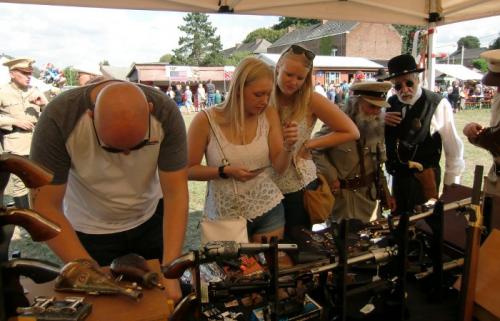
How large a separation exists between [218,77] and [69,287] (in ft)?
109

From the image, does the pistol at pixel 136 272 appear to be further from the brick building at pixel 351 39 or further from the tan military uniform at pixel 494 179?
the brick building at pixel 351 39

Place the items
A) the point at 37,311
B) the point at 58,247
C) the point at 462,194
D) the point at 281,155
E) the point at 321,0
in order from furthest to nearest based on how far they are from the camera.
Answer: the point at 321,0 → the point at 281,155 → the point at 462,194 → the point at 58,247 → the point at 37,311

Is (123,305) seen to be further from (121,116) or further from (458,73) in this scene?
(458,73)

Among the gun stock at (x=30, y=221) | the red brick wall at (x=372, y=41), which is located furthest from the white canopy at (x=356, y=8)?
the red brick wall at (x=372, y=41)

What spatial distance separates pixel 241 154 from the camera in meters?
1.76

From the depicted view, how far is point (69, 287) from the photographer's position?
862 millimetres

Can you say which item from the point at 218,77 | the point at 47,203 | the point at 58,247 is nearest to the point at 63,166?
the point at 47,203

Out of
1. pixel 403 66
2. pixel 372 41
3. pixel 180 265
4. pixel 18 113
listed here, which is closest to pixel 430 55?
pixel 403 66

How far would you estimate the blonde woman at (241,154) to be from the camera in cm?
173

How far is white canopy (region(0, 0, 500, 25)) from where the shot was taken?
9.21 feet

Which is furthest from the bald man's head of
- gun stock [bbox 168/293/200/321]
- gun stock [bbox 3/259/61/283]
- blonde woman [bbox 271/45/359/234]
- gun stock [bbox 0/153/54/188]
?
blonde woman [bbox 271/45/359/234]

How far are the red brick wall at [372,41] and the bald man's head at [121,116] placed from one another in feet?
135

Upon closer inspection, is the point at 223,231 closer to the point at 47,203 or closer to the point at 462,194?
the point at 47,203

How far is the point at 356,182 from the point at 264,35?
72033 mm
